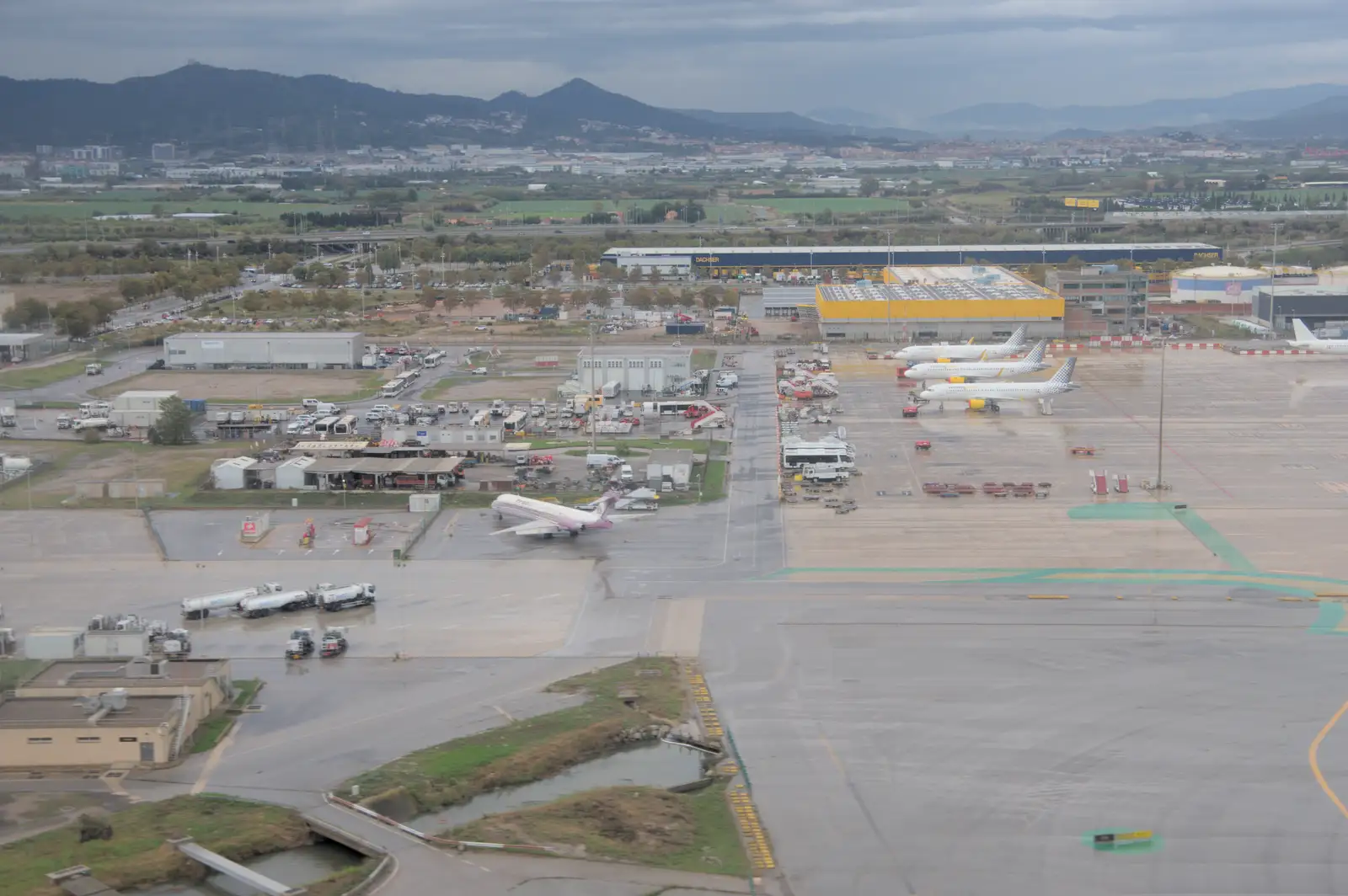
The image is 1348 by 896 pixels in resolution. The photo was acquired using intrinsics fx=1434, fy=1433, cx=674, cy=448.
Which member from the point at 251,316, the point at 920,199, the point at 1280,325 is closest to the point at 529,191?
the point at 920,199

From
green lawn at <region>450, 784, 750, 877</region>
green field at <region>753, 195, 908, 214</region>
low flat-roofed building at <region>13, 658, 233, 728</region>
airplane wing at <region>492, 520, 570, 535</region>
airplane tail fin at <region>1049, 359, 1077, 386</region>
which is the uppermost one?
green field at <region>753, 195, 908, 214</region>

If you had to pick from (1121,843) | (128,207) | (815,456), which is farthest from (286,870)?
(128,207)

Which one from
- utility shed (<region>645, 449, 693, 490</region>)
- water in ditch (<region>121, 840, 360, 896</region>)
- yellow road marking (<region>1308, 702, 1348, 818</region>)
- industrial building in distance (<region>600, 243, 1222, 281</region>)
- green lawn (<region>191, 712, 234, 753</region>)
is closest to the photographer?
water in ditch (<region>121, 840, 360, 896</region>)

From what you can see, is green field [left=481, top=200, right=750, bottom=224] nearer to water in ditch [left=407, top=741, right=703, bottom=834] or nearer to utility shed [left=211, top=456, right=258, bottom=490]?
utility shed [left=211, top=456, right=258, bottom=490]

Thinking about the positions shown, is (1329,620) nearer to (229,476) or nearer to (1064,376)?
(1064,376)

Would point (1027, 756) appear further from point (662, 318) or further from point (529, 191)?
point (529, 191)

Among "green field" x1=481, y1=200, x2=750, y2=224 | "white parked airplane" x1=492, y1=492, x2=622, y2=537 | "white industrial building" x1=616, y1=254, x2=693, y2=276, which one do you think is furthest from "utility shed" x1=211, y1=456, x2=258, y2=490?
"green field" x1=481, y1=200, x2=750, y2=224

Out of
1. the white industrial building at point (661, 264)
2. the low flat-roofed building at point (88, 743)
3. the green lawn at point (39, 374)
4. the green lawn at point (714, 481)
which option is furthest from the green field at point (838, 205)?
the low flat-roofed building at point (88, 743)
